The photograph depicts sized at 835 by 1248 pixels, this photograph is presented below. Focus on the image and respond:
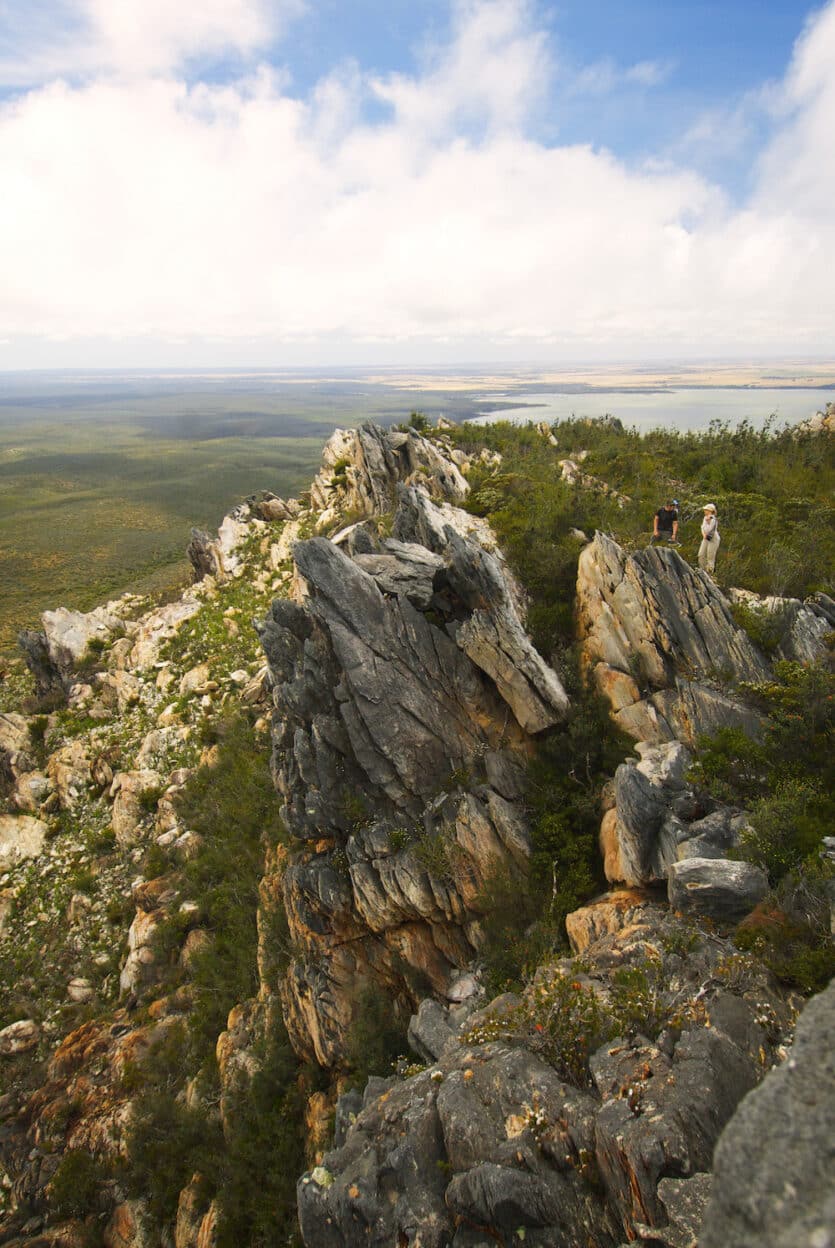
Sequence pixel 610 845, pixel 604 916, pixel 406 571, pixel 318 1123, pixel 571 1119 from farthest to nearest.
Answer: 1. pixel 406 571
2. pixel 318 1123
3. pixel 610 845
4. pixel 604 916
5. pixel 571 1119

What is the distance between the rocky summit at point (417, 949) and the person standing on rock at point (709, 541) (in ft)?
6.28

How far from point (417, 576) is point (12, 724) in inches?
1144

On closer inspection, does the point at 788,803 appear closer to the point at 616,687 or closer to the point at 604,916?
the point at 604,916

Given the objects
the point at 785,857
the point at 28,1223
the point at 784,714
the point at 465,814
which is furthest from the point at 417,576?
the point at 28,1223

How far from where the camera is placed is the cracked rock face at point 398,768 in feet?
50.2

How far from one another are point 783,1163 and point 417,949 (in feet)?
46.9

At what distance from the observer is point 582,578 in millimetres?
19016

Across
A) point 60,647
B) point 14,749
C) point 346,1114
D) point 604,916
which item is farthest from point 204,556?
point 604,916

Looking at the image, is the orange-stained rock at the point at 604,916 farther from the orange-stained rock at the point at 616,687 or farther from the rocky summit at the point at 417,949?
the orange-stained rock at the point at 616,687

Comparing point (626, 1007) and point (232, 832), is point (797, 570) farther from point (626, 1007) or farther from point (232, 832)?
point (232, 832)

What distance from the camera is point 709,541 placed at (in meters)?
20.5

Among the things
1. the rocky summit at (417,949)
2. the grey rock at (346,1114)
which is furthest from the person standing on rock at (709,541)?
the grey rock at (346,1114)

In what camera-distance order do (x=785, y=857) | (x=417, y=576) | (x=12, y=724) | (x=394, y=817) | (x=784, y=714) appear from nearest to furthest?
1. (x=785, y=857)
2. (x=784, y=714)
3. (x=394, y=817)
4. (x=417, y=576)
5. (x=12, y=724)

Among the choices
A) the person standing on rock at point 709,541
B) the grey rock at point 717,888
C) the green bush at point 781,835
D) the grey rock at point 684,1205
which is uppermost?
the person standing on rock at point 709,541
